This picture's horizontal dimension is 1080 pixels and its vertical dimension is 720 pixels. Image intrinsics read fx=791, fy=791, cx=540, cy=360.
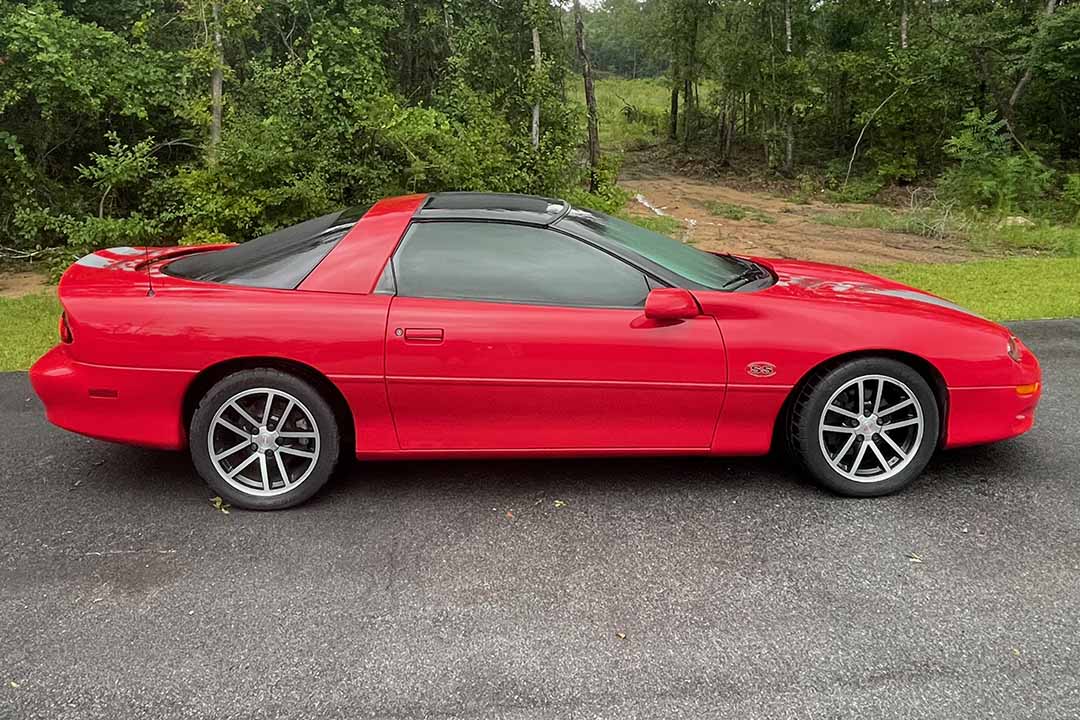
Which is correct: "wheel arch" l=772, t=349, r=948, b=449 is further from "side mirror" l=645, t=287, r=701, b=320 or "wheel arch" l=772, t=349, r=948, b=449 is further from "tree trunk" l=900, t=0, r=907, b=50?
"tree trunk" l=900, t=0, r=907, b=50

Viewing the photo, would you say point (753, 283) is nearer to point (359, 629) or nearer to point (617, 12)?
point (359, 629)

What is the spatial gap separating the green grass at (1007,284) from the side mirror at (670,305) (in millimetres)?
4497

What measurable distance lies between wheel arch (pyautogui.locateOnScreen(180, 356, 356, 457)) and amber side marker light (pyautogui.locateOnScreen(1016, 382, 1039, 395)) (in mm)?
3024

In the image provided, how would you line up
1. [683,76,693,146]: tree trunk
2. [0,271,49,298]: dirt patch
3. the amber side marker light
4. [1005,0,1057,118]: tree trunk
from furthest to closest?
1. [683,76,693,146]: tree trunk
2. [1005,0,1057,118]: tree trunk
3. [0,271,49,298]: dirt patch
4. the amber side marker light

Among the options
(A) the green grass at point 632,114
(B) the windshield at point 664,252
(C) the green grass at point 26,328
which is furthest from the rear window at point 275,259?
(A) the green grass at point 632,114

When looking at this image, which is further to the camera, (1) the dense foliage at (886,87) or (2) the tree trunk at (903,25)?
(2) the tree trunk at (903,25)

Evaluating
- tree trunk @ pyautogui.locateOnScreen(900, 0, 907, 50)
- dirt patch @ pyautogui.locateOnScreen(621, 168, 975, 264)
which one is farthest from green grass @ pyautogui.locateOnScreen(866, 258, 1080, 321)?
tree trunk @ pyautogui.locateOnScreen(900, 0, 907, 50)

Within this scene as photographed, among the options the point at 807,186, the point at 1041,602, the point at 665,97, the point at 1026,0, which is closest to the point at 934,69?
the point at 1026,0

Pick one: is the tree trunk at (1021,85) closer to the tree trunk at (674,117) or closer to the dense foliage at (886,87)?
the dense foliage at (886,87)

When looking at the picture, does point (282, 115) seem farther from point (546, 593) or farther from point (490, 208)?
point (546, 593)

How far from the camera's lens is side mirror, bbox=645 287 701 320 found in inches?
133

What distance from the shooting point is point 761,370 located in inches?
136

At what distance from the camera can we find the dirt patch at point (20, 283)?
9.20m

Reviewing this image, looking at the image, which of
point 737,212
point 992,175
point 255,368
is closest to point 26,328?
point 255,368
